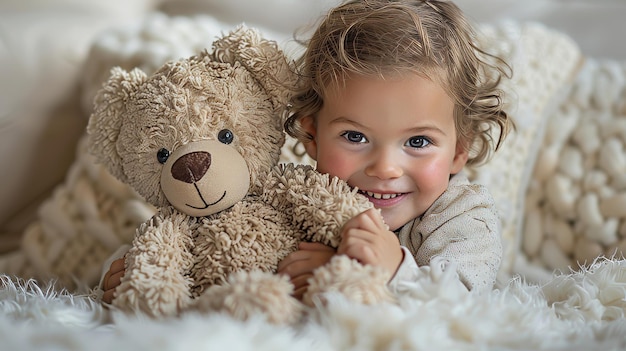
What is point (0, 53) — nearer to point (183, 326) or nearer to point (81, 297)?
point (81, 297)

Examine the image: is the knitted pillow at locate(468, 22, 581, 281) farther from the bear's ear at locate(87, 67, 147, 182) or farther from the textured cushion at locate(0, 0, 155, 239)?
the textured cushion at locate(0, 0, 155, 239)

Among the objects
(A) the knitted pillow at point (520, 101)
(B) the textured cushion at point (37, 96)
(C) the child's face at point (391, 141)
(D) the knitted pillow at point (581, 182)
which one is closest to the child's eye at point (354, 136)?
(C) the child's face at point (391, 141)

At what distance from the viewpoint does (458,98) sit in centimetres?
86

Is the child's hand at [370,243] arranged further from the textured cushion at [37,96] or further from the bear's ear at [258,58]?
the textured cushion at [37,96]

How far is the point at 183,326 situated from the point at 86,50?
1016 millimetres

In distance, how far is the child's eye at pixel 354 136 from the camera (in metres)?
0.84

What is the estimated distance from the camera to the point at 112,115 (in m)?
0.82

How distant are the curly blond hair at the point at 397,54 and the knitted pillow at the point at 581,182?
0.33 metres

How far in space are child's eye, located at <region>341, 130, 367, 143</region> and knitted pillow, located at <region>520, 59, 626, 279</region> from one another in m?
Answer: 0.50

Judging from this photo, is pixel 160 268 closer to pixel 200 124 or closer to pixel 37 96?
pixel 200 124

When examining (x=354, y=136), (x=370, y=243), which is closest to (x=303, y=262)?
(x=370, y=243)

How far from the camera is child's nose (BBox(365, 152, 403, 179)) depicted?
81 cm

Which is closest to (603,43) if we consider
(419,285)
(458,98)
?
(458,98)

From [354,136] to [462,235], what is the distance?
178mm
